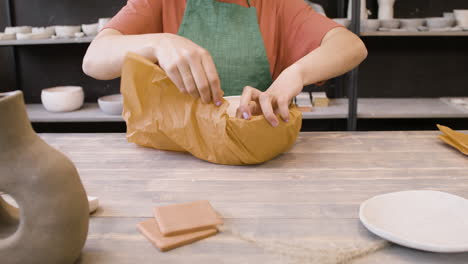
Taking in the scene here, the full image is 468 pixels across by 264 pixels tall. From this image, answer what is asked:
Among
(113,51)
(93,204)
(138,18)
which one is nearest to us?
(93,204)

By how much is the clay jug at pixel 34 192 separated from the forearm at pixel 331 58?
733mm

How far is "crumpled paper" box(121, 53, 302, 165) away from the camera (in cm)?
90

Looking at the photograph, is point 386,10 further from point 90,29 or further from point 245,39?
point 90,29

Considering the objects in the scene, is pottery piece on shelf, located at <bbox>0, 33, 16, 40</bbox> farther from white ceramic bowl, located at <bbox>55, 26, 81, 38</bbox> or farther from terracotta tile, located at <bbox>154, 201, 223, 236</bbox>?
terracotta tile, located at <bbox>154, 201, 223, 236</bbox>

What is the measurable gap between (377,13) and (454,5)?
46 centimetres

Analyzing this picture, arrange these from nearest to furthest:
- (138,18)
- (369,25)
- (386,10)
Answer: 1. (138,18)
2. (369,25)
3. (386,10)

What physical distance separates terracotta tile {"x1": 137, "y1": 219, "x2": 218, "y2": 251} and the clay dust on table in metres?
0.06

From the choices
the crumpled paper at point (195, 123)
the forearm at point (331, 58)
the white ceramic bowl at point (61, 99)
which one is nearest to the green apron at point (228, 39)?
the forearm at point (331, 58)

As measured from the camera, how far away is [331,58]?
122cm

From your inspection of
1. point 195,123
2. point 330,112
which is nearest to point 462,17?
point 330,112

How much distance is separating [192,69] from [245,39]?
23.9 inches

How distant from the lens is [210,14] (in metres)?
1.40

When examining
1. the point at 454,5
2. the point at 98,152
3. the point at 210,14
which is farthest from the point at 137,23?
the point at 454,5

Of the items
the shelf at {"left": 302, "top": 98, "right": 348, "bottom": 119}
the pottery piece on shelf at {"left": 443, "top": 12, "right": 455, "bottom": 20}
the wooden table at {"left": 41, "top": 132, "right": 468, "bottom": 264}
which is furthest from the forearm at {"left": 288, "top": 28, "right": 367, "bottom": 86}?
the pottery piece on shelf at {"left": 443, "top": 12, "right": 455, "bottom": 20}
